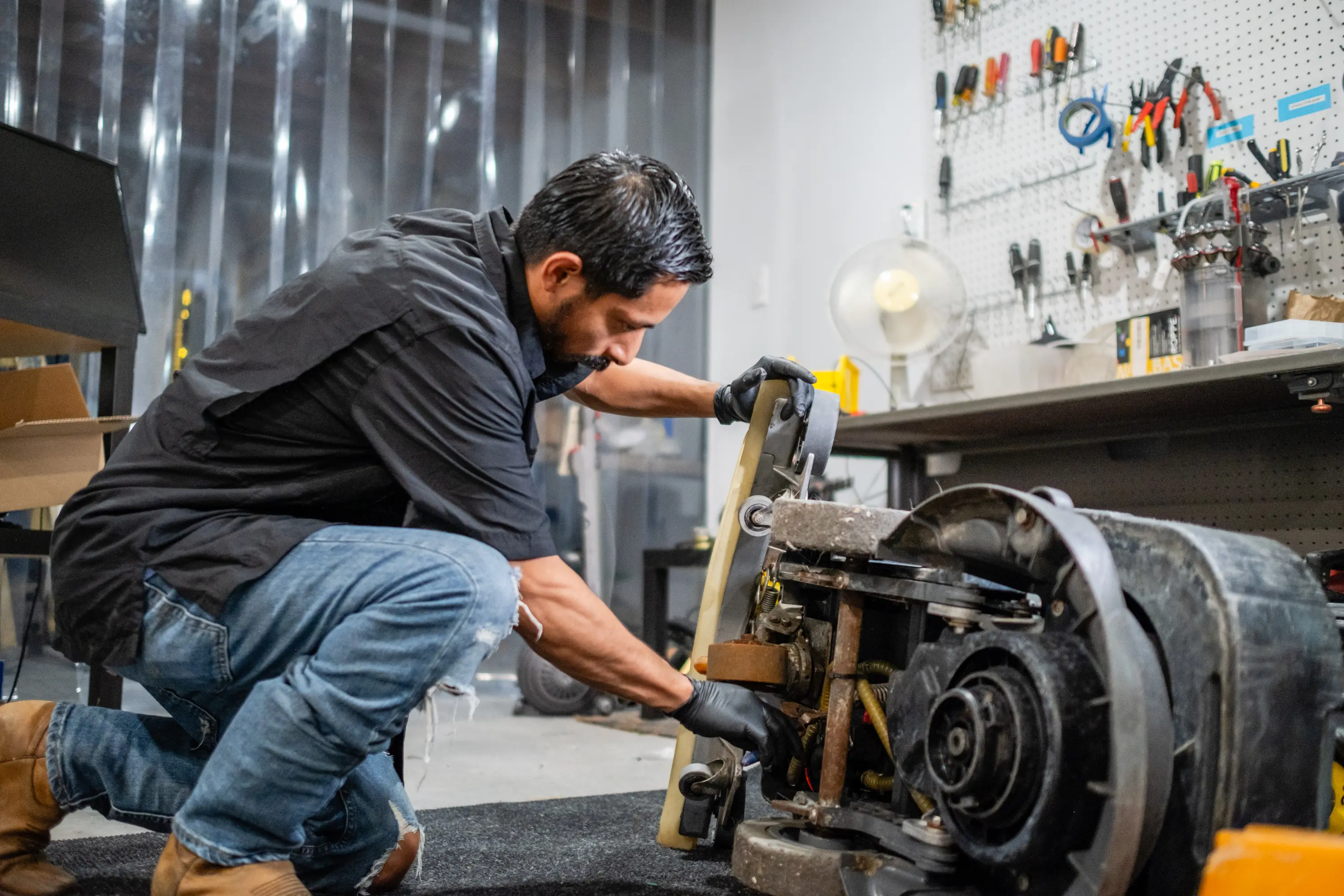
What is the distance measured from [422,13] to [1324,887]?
4.14 metres

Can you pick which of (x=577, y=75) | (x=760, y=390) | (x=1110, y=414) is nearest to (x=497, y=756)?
(x=760, y=390)

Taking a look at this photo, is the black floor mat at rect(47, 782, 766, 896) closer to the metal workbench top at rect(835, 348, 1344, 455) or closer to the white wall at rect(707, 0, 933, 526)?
the metal workbench top at rect(835, 348, 1344, 455)

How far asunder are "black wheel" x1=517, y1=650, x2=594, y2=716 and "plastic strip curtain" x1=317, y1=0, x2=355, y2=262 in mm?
1619

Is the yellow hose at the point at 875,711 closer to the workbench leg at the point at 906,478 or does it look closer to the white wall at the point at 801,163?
the workbench leg at the point at 906,478

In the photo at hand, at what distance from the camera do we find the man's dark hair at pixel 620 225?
1.34 m

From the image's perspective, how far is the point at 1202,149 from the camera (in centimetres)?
271

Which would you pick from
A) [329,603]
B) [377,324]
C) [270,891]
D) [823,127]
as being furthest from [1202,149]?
[270,891]

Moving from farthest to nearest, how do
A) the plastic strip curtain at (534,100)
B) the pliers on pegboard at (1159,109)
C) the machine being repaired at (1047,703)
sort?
1. the plastic strip curtain at (534,100)
2. the pliers on pegboard at (1159,109)
3. the machine being repaired at (1047,703)

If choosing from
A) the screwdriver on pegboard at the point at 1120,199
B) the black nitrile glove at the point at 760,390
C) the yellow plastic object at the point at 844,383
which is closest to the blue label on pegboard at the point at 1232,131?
the screwdriver on pegboard at the point at 1120,199

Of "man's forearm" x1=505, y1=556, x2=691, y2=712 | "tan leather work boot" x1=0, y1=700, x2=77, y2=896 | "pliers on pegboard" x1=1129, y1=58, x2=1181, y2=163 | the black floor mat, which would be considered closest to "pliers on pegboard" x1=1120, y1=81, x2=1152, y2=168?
"pliers on pegboard" x1=1129, y1=58, x2=1181, y2=163

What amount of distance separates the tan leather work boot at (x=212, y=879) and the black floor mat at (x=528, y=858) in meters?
0.27

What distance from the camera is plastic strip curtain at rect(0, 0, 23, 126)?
127 inches

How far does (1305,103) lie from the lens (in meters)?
2.48

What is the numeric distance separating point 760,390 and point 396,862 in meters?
0.86
